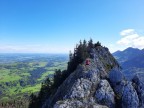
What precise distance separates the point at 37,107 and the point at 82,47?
40766 millimetres

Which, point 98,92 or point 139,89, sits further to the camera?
point 139,89

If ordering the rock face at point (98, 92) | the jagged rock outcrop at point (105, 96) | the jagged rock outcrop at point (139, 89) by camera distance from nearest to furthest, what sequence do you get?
the rock face at point (98, 92) < the jagged rock outcrop at point (105, 96) < the jagged rock outcrop at point (139, 89)

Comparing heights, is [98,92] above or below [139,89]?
above

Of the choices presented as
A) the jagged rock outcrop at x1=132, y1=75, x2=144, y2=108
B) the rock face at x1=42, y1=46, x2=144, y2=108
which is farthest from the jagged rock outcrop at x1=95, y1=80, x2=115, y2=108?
the jagged rock outcrop at x1=132, y1=75, x2=144, y2=108

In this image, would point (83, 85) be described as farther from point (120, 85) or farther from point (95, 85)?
point (120, 85)

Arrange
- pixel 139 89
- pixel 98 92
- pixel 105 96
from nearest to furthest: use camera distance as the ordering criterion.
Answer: pixel 105 96, pixel 98 92, pixel 139 89

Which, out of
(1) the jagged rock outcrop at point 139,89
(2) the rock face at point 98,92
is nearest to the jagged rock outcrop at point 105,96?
(2) the rock face at point 98,92

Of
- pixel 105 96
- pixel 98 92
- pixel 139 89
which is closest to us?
pixel 105 96

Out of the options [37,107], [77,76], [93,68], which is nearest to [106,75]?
[93,68]

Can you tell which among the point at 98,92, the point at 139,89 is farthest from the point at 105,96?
the point at 139,89

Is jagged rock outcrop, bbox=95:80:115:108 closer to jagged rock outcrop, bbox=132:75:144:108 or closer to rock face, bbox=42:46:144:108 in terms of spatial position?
rock face, bbox=42:46:144:108

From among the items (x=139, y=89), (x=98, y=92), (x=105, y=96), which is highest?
(x=98, y=92)

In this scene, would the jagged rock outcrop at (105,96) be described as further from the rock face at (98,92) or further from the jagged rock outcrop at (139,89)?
the jagged rock outcrop at (139,89)

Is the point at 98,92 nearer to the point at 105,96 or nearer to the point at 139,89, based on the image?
the point at 105,96
